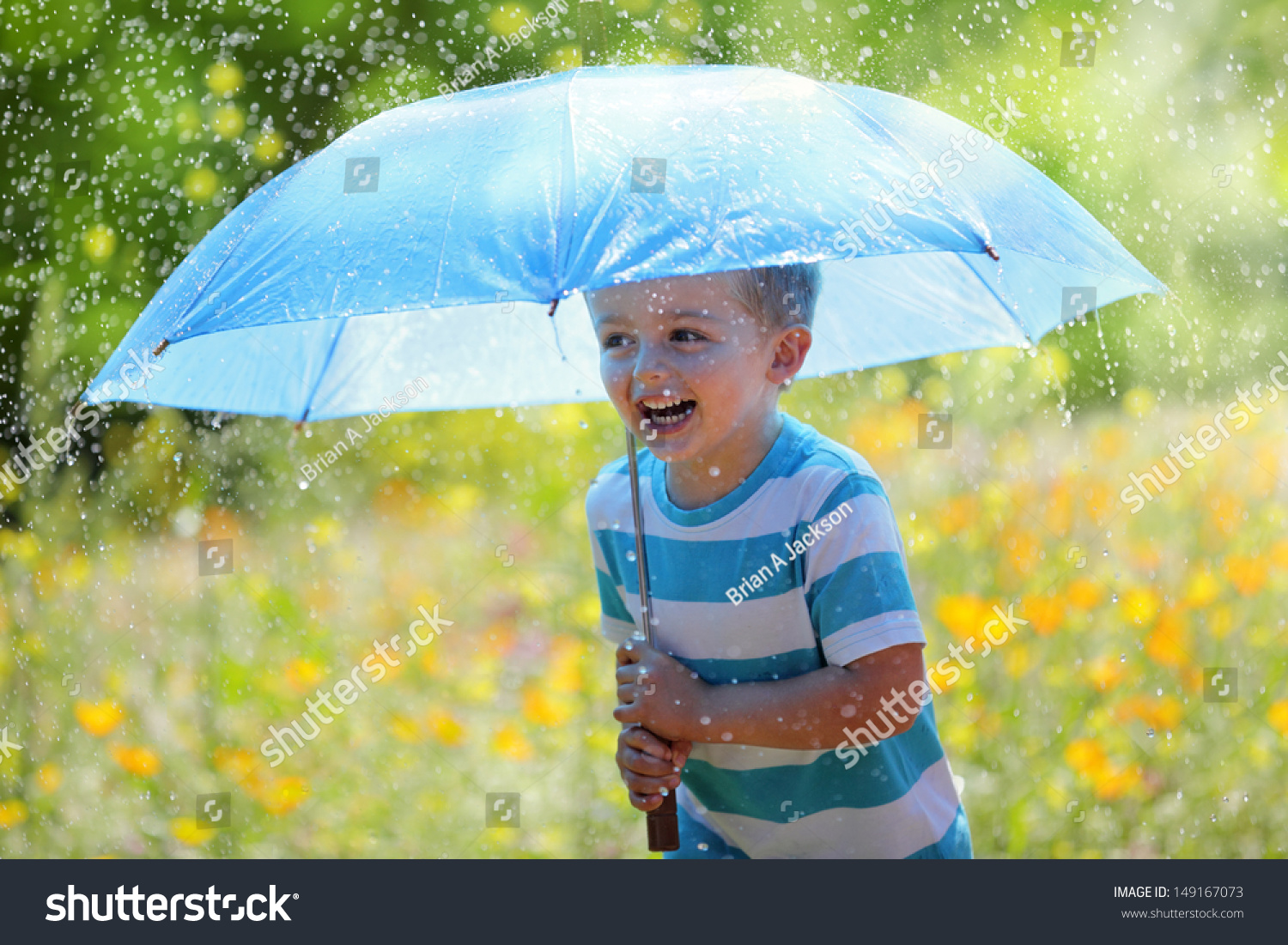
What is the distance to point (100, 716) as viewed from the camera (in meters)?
2.91

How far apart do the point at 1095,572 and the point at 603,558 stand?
5.13 feet

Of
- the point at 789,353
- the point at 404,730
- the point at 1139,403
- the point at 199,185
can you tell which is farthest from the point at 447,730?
the point at 1139,403

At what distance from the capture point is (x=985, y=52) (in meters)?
3.66

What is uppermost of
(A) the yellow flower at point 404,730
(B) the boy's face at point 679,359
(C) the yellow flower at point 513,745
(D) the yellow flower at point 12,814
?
(B) the boy's face at point 679,359

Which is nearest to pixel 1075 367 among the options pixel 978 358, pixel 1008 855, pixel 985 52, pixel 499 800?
pixel 978 358

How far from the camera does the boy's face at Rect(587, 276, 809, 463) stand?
1548mm

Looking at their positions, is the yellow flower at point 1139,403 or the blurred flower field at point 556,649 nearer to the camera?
the blurred flower field at point 556,649

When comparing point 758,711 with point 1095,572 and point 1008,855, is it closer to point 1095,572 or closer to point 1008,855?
point 1008,855

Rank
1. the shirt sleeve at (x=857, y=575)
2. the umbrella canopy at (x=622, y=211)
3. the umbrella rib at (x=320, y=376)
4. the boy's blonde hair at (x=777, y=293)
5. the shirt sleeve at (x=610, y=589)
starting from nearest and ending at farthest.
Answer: the umbrella canopy at (x=622, y=211) < the shirt sleeve at (x=857, y=575) < the boy's blonde hair at (x=777, y=293) < the shirt sleeve at (x=610, y=589) < the umbrella rib at (x=320, y=376)

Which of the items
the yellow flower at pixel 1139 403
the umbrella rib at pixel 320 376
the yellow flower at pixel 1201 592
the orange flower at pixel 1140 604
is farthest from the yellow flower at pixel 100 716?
the yellow flower at pixel 1139 403

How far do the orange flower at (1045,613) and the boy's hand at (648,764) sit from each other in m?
1.46

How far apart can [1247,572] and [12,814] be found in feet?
10.1

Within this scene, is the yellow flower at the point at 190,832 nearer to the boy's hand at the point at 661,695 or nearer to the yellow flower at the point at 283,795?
the yellow flower at the point at 283,795

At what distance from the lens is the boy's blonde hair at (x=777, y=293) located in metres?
1.59
